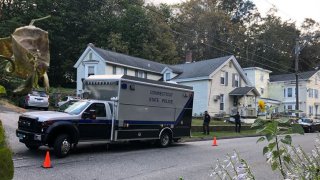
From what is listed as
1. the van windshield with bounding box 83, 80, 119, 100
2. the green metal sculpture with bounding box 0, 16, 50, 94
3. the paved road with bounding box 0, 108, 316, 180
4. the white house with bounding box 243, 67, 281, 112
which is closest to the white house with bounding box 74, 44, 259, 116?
the white house with bounding box 243, 67, 281, 112

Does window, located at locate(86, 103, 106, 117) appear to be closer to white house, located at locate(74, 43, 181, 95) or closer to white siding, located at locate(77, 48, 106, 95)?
white house, located at locate(74, 43, 181, 95)

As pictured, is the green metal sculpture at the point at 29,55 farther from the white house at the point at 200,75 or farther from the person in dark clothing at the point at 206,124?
the white house at the point at 200,75

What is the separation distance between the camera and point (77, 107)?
602 inches

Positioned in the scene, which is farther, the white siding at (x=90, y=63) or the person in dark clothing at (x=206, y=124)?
the white siding at (x=90, y=63)

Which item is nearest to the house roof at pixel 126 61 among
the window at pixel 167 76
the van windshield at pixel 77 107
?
the window at pixel 167 76

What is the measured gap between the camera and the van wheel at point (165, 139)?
1840 cm

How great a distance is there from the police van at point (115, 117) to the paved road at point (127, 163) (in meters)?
0.58

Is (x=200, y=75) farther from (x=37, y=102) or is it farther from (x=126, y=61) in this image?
(x=37, y=102)

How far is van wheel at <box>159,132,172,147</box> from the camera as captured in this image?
1840 centimetres

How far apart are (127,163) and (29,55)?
1266 cm

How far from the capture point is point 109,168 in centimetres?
1206

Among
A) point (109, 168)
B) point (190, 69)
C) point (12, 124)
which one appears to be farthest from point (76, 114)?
point (190, 69)

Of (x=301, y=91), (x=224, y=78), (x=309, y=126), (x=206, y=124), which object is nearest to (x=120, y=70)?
(x=224, y=78)

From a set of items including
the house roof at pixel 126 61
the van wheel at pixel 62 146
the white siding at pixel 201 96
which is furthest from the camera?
the white siding at pixel 201 96
